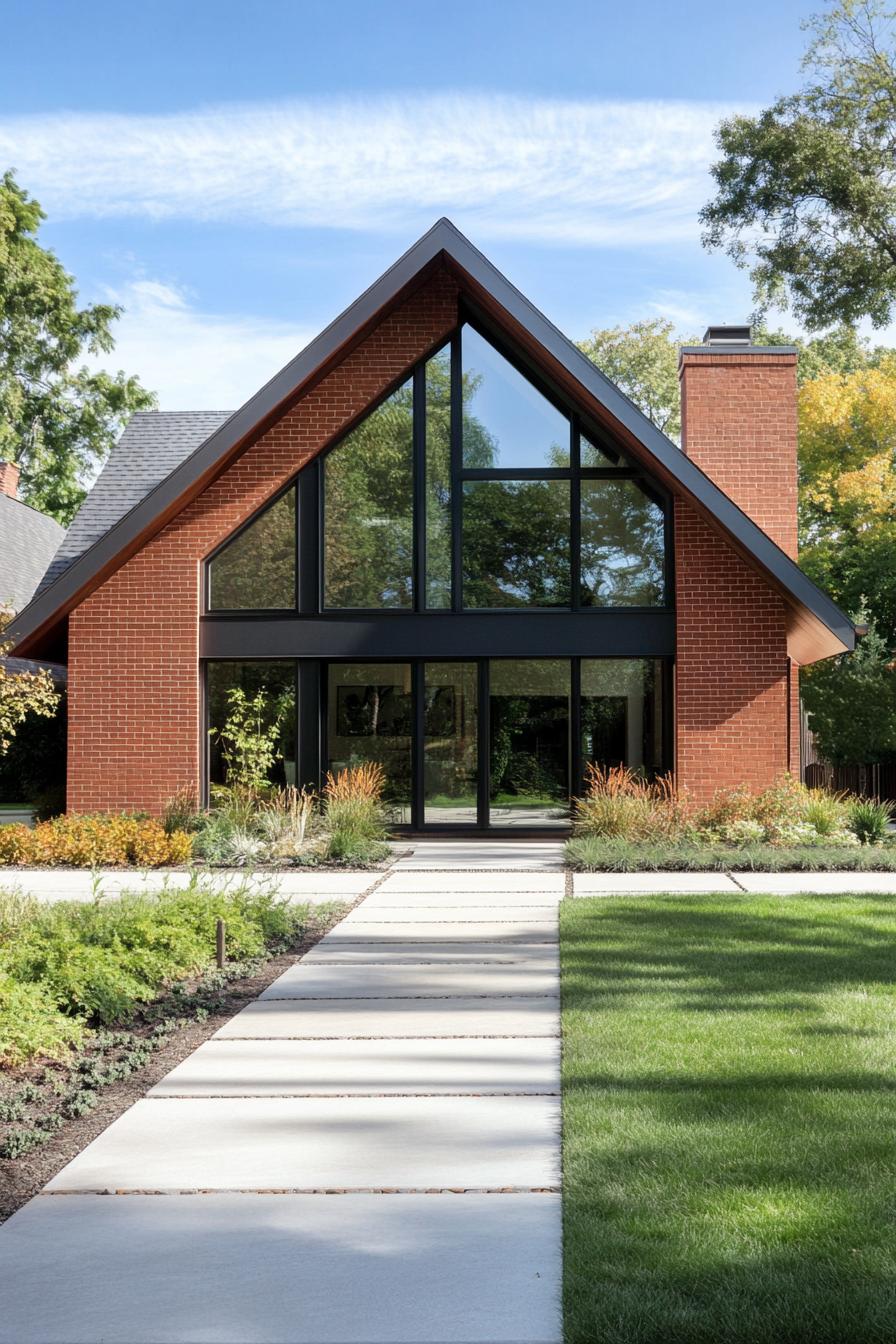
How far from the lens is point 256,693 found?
16750 millimetres

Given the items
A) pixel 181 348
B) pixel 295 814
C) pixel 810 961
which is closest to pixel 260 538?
pixel 295 814

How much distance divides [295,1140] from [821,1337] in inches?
83.4

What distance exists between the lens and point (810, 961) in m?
7.88

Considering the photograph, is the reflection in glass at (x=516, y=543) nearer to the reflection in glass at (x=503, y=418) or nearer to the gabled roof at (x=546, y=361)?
the reflection in glass at (x=503, y=418)


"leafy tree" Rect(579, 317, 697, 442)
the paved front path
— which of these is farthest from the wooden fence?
"leafy tree" Rect(579, 317, 697, 442)

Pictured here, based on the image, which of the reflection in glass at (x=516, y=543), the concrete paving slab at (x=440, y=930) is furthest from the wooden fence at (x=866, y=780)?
the concrete paving slab at (x=440, y=930)

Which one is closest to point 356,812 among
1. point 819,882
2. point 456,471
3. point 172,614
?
point 172,614

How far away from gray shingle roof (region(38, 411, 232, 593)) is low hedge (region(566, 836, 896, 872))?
8639mm

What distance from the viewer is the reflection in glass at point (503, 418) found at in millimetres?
16641

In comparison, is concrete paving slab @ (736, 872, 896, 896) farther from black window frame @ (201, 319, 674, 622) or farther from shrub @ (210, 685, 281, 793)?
shrub @ (210, 685, 281, 793)

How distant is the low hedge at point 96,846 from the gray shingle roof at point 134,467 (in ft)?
17.0

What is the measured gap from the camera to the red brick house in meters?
16.4

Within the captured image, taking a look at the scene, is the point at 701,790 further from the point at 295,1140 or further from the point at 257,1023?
the point at 295,1140

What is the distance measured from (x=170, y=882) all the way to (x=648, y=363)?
36.0m
